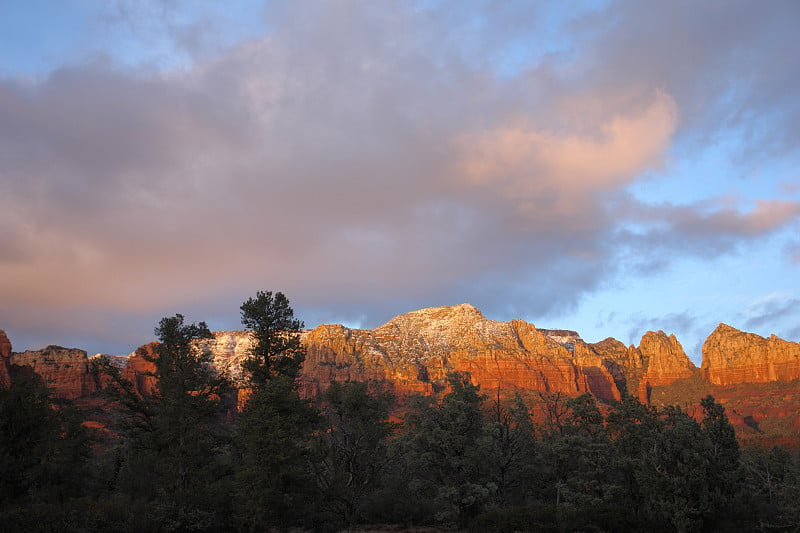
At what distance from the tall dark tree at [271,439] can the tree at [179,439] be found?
7.82 feet

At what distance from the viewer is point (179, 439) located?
124 ft

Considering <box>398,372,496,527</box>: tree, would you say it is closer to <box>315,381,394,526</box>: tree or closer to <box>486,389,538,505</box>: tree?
<box>486,389,538,505</box>: tree

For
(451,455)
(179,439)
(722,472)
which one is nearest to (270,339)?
(179,439)

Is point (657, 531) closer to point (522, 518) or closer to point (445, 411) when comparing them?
point (522, 518)

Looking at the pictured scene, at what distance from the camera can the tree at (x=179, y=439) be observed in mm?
33125

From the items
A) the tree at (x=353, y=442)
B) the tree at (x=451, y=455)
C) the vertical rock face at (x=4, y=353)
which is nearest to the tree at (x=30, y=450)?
the tree at (x=353, y=442)

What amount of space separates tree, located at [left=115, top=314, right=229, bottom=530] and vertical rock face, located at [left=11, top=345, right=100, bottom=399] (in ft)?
456

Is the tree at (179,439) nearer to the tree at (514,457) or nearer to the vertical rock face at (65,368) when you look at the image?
the tree at (514,457)

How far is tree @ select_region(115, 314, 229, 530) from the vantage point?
3312 centimetres

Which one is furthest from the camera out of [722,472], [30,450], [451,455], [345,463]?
[345,463]

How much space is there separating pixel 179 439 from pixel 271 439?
10.5 metres

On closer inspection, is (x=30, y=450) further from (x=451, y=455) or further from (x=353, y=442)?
(x=451, y=455)

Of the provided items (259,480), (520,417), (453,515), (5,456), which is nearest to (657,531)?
(453,515)

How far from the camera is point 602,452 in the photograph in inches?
1335
